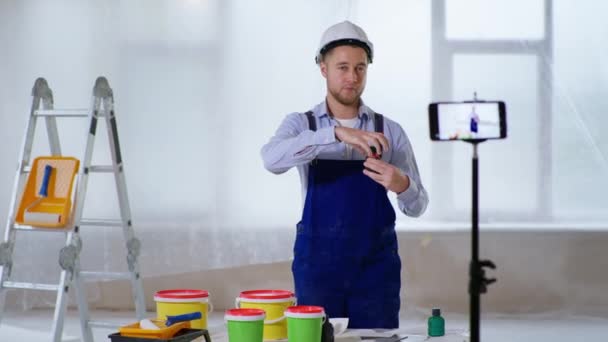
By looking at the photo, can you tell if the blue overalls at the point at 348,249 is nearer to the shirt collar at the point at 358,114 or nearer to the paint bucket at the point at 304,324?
the shirt collar at the point at 358,114

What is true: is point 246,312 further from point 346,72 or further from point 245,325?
point 346,72

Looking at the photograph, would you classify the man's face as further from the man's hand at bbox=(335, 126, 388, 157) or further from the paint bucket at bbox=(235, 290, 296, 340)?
the paint bucket at bbox=(235, 290, 296, 340)

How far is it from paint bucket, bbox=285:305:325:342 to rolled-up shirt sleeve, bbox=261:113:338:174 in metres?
0.55

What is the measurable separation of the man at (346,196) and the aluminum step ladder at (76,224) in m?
1.56

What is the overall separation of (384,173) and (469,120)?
0.78 metres

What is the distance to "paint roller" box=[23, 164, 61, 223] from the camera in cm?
391

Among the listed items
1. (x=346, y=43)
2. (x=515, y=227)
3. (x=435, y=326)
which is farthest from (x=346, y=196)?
(x=515, y=227)

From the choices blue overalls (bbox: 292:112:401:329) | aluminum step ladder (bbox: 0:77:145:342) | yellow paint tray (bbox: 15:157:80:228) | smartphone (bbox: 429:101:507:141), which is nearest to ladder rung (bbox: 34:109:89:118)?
aluminum step ladder (bbox: 0:77:145:342)

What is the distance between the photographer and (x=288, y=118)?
2.65m

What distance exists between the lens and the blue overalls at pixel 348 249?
2.46m

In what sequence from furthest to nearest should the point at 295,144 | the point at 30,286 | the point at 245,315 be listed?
1. the point at 30,286
2. the point at 295,144
3. the point at 245,315

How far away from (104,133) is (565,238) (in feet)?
8.42

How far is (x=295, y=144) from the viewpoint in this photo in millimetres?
2477

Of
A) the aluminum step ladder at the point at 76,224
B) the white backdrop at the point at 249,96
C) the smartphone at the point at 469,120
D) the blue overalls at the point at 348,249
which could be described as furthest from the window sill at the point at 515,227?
the smartphone at the point at 469,120
